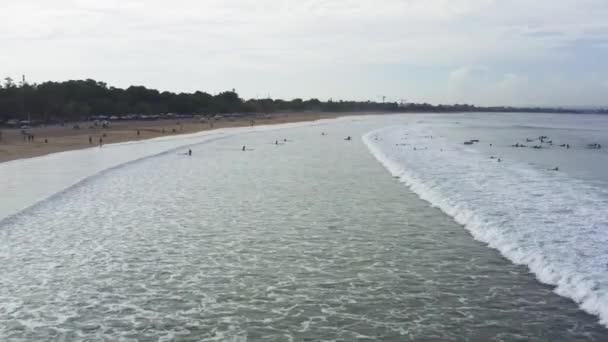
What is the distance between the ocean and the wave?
8 cm

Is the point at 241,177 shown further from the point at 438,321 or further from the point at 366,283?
the point at 438,321

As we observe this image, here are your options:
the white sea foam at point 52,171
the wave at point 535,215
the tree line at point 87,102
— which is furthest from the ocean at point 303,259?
the tree line at point 87,102

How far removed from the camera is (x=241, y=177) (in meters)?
30.4

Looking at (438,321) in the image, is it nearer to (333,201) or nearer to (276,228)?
(276,228)

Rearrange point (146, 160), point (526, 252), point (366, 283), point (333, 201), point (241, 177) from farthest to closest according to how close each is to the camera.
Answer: point (146, 160) → point (241, 177) → point (333, 201) → point (526, 252) → point (366, 283)

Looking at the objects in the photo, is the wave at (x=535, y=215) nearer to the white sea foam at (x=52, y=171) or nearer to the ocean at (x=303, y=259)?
the ocean at (x=303, y=259)

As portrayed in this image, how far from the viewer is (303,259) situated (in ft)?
46.2

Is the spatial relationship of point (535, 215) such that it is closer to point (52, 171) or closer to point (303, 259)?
point (303, 259)

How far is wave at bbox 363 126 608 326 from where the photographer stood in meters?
12.4

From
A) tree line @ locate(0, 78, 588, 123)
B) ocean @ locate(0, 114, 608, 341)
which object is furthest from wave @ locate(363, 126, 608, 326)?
tree line @ locate(0, 78, 588, 123)

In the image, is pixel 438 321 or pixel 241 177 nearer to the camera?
pixel 438 321

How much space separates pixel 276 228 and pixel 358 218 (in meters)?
3.11

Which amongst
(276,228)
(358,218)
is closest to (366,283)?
(276,228)

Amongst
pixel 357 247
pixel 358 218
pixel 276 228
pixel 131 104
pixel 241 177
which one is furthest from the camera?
pixel 131 104
